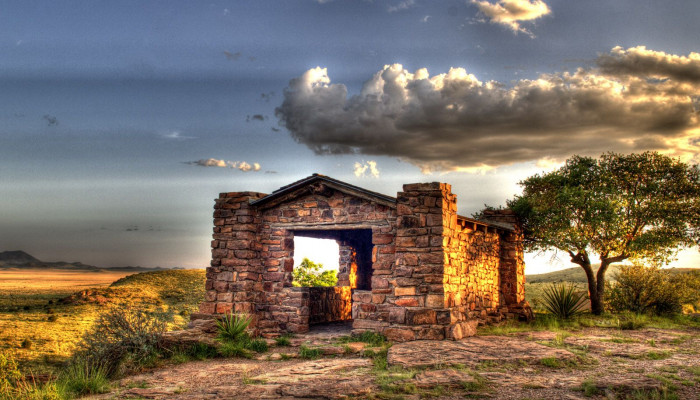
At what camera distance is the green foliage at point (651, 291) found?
19625mm

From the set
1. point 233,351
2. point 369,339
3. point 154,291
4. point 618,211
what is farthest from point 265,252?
point 154,291

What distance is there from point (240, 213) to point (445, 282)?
5858 millimetres

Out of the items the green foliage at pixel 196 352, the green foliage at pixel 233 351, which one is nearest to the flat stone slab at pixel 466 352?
the green foliage at pixel 233 351

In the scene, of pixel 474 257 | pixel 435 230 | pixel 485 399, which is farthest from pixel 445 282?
pixel 485 399

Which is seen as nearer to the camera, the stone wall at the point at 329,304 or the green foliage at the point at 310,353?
the green foliage at the point at 310,353

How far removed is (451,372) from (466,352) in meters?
1.71

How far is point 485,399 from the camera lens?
25.1 ft

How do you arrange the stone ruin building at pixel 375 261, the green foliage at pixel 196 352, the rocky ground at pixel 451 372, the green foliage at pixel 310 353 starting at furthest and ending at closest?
the stone ruin building at pixel 375 261
the green foliage at pixel 196 352
the green foliage at pixel 310 353
the rocky ground at pixel 451 372

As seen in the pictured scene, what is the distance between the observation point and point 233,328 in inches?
518

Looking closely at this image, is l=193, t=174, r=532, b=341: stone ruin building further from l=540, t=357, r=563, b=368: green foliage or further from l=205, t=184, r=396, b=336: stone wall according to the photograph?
l=540, t=357, r=563, b=368: green foliage

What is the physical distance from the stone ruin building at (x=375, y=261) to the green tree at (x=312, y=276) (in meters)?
6.11

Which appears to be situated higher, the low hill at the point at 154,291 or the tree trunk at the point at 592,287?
the tree trunk at the point at 592,287

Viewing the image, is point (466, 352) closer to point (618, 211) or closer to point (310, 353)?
point (310, 353)

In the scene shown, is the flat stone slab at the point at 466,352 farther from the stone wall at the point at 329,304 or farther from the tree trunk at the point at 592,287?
the tree trunk at the point at 592,287
